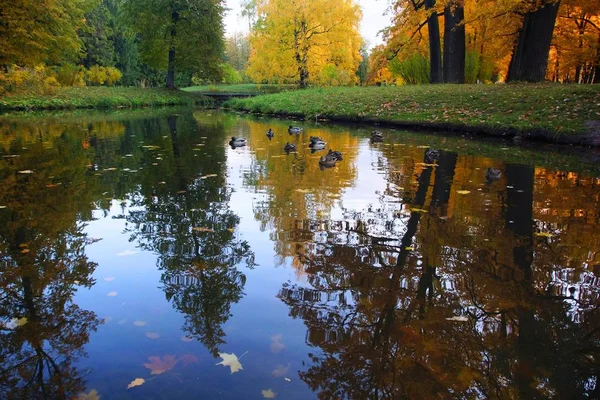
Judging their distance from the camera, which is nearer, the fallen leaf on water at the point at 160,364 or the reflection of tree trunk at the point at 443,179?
the fallen leaf on water at the point at 160,364

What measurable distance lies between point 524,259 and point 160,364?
3.08 metres

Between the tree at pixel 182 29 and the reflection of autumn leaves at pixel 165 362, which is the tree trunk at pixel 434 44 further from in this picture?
the tree at pixel 182 29

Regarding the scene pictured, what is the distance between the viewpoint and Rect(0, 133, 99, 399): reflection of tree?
2369mm

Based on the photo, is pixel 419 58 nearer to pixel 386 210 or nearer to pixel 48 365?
pixel 386 210

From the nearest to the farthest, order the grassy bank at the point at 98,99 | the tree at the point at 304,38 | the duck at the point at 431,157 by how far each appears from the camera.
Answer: the duck at the point at 431,157, the grassy bank at the point at 98,99, the tree at the point at 304,38

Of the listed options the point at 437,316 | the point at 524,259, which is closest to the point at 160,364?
the point at 437,316

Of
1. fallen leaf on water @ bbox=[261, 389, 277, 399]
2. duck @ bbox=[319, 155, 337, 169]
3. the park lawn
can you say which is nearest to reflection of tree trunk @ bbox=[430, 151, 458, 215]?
duck @ bbox=[319, 155, 337, 169]

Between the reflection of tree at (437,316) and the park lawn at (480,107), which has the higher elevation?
the park lawn at (480,107)

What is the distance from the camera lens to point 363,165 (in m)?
8.34

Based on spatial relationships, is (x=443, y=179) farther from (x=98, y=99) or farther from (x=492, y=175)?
(x=98, y=99)

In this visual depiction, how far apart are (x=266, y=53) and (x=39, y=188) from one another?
30.5 m

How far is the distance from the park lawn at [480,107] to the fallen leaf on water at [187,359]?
10.9 meters

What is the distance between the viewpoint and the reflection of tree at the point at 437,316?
2.33m

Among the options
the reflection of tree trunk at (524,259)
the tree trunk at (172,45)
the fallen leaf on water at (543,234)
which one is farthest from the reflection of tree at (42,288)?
the tree trunk at (172,45)
